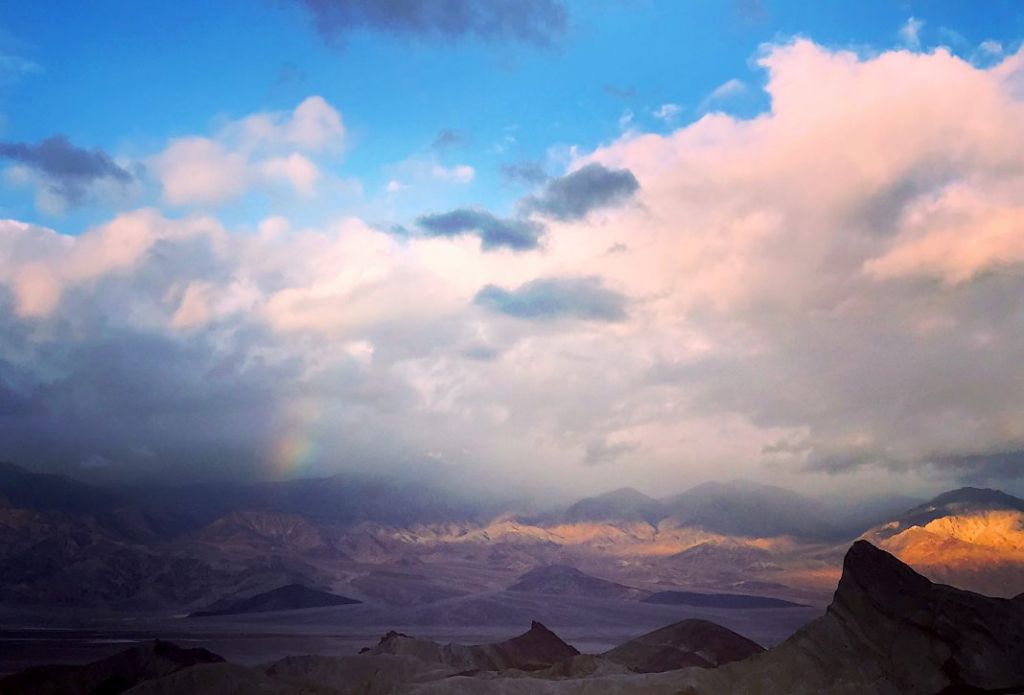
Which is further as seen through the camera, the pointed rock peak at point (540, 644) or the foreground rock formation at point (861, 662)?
the pointed rock peak at point (540, 644)

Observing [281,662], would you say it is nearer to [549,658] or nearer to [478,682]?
[549,658]

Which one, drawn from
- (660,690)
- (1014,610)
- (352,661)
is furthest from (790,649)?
(352,661)

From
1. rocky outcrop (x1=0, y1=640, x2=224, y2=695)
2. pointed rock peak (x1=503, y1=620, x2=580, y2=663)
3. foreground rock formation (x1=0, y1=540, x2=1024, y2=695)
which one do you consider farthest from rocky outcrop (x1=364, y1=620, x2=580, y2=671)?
foreground rock formation (x1=0, y1=540, x2=1024, y2=695)

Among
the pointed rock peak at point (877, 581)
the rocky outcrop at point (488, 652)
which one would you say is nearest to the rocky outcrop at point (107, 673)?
the rocky outcrop at point (488, 652)

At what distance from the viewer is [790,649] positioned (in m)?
67.1

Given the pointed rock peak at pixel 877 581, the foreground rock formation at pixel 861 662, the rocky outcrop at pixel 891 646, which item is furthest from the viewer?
the pointed rock peak at pixel 877 581

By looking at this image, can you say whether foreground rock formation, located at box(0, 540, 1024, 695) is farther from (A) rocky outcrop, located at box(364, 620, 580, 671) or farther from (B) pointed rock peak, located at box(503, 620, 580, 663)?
(B) pointed rock peak, located at box(503, 620, 580, 663)

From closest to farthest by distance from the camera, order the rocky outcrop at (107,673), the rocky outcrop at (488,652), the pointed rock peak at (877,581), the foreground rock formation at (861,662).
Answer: the foreground rock formation at (861,662), the pointed rock peak at (877,581), the rocky outcrop at (107,673), the rocky outcrop at (488,652)

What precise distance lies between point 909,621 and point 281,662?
238 ft

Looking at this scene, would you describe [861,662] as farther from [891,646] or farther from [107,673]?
[107,673]

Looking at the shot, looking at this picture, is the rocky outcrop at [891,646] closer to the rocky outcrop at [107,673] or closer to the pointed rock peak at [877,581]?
the pointed rock peak at [877,581]

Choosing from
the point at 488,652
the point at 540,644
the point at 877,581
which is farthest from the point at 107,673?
the point at 877,581

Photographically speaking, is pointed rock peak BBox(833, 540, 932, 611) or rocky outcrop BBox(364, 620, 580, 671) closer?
pointed rock peak BBox(833, 540, 932, 611)

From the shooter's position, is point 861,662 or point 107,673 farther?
point 107,673
